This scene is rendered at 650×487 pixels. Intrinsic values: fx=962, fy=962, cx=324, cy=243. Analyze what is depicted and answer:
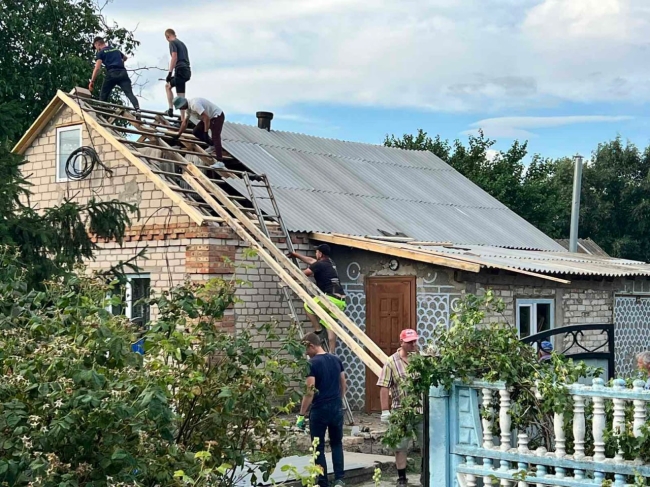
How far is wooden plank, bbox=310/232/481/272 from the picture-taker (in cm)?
1252

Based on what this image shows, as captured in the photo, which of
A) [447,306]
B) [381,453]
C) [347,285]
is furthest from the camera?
[347,285]

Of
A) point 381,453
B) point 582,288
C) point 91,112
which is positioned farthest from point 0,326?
point 582,288

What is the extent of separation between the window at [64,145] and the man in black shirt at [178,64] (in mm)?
Answer: 1760

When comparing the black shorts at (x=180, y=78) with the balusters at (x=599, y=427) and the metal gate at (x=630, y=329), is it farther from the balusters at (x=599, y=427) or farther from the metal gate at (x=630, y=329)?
the balusters at (x=599, y=427)

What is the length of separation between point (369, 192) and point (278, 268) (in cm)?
600

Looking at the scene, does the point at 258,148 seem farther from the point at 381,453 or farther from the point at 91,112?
the point at 381,453

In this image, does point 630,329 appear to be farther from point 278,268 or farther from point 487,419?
point 487,419

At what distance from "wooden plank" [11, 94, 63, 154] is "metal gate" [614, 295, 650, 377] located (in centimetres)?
983

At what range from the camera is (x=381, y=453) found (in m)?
11.0

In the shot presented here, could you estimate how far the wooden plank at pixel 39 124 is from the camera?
51.0 feet

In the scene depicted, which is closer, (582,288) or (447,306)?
(447,306)

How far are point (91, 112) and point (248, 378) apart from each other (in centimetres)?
1054

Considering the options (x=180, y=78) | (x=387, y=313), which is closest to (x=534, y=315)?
(x=387, y=313)

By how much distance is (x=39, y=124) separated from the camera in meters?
15.8
